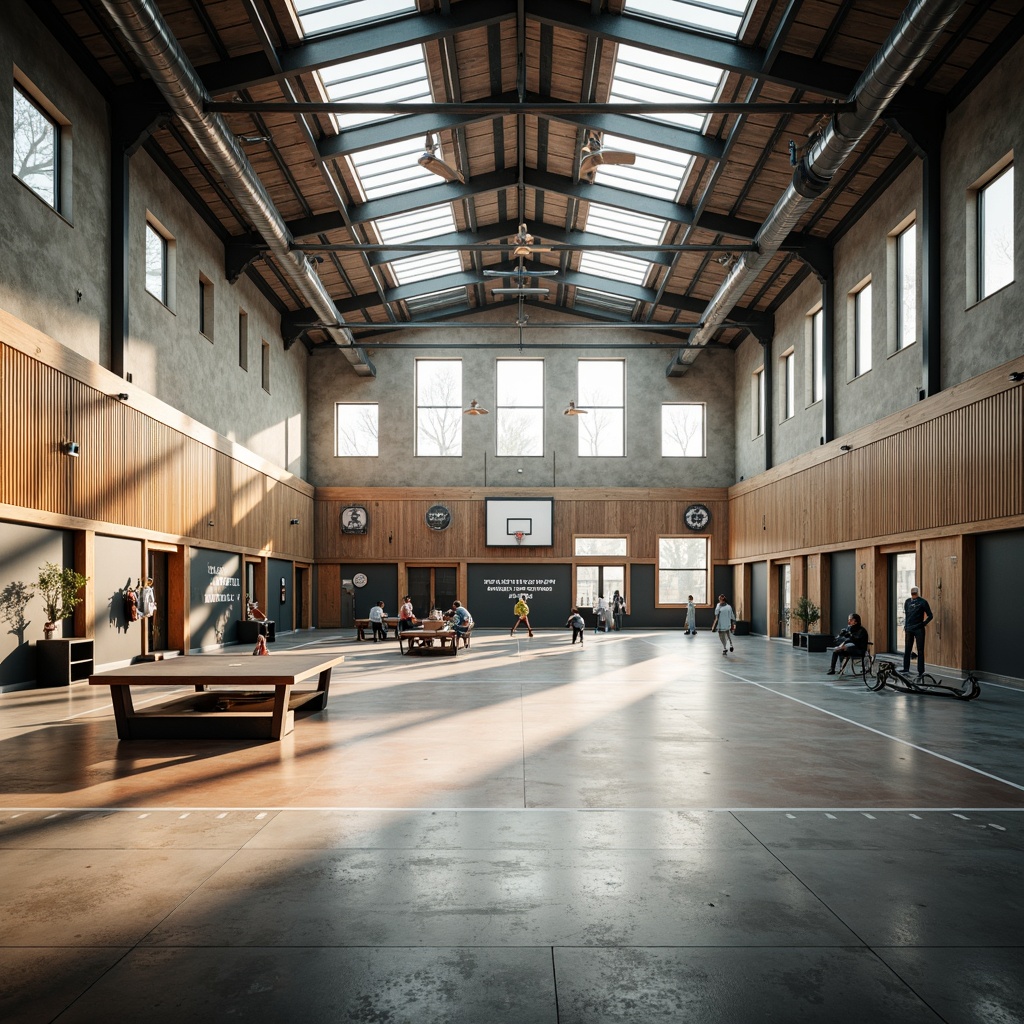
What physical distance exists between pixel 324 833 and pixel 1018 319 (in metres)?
12.1

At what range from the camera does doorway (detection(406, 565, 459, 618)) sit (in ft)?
97.6

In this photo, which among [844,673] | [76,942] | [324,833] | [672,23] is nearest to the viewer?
[76,942]

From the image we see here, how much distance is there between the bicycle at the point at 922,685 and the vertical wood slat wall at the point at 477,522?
16.7 metres

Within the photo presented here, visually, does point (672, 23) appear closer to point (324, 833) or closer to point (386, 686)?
point (386, 686)

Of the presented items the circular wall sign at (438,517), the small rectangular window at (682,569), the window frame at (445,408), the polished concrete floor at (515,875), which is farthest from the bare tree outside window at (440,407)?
the polished concrete floor at (515,875)

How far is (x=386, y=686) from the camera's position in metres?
12.6

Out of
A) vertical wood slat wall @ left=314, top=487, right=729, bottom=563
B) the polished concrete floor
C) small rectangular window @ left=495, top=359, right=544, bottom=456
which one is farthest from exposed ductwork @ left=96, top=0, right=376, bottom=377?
small rectangular window @ left=495, top=359, right=544, bottom=456

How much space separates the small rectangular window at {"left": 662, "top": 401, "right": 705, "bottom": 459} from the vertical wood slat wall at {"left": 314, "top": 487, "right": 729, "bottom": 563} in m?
1.40

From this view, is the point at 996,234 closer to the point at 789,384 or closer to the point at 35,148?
the point at 789,384

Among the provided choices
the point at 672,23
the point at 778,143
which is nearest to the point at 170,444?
the point at 672,23

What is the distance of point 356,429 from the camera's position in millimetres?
30031

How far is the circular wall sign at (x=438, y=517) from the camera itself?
29469 mm

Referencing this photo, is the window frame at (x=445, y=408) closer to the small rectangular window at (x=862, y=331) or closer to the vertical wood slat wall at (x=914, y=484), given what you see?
the vertical wood slat wall at (x=914, y=484)

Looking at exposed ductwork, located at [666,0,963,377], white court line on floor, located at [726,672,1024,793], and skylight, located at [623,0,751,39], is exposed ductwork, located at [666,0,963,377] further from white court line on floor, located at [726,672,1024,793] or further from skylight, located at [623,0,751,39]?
white court line on floor, located at [726,672,1024,793]
